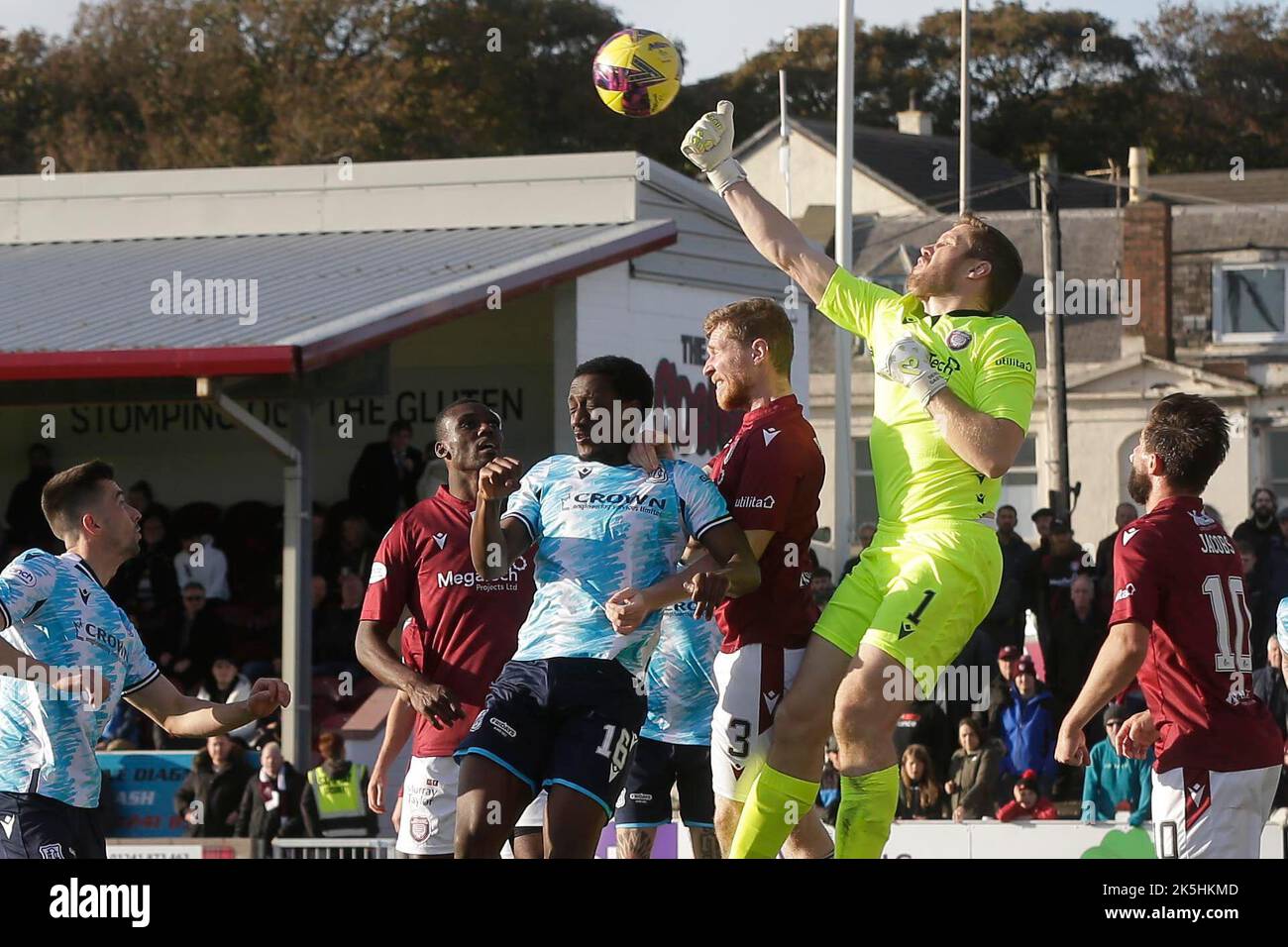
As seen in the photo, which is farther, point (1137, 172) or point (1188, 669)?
point (1137, 172)

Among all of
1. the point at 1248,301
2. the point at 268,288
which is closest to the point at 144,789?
the point at 268,288

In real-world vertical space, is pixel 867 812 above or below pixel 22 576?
below

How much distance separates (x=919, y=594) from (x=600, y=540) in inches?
41.3

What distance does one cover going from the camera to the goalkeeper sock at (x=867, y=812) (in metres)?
6.66

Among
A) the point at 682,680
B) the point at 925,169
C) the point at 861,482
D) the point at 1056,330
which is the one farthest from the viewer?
the point at 925,169

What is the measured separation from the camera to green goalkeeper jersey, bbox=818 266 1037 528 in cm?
677

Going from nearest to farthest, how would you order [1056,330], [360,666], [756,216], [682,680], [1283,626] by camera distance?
1. [756,216]
2. [1283,626]
3. [682,680]
4. [360,666]
5. [1056,330]

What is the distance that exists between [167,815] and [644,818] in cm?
831

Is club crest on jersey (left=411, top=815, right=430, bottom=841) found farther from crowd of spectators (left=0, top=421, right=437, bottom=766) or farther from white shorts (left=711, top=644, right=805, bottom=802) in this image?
crowd of spectators (left=0, top=421, right=437, bottom=766)

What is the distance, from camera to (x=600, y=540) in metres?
6.66

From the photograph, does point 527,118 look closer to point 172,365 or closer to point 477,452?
point 172,365

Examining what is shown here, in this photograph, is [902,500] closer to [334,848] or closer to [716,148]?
[716,148]

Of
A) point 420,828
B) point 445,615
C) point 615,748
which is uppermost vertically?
point 445,615
